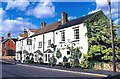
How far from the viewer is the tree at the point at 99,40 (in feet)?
94.2

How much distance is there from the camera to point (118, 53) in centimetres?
2864

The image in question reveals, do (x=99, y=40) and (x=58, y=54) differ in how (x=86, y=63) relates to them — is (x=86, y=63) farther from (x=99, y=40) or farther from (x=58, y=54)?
(x=58, y=54)

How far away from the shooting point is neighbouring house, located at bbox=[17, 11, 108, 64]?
3191 cm

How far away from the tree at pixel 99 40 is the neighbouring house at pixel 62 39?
2.97 feet

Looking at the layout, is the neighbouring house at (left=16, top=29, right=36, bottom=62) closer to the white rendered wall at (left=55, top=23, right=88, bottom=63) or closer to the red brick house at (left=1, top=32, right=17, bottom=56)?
the white rendered wall at (left=55, top=23, right=88, bottom=63)

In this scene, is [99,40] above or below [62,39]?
below

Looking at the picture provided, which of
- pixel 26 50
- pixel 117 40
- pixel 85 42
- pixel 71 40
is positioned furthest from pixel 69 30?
pixel 26 50

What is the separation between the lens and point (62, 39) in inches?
1451

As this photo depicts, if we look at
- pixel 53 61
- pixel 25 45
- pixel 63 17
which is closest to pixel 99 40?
pixel 53 61

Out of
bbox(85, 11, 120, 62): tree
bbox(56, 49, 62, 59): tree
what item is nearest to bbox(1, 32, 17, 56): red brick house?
bbox(56, 49, 62, 59): tree

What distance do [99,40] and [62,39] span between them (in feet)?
28.8

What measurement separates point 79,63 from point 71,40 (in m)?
4.95

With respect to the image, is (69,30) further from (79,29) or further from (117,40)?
(117,40)

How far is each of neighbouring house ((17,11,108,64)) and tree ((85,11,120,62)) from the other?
0.90 m
